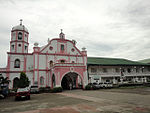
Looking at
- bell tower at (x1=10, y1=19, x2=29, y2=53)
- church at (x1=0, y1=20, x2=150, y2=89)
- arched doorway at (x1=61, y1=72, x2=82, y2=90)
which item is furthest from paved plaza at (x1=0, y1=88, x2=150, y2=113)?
bell tower at (x1=10, y1=19, x2=29, y2=53)

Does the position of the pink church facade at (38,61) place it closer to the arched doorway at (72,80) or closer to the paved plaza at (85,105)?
the arched doorway at (72,80)

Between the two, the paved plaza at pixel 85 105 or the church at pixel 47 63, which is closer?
the paved plaza at pixel 85 105

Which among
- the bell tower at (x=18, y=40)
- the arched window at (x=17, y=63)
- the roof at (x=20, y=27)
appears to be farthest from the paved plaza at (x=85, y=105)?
the roof at (x=20, y=27)

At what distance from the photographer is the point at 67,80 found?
32.8m

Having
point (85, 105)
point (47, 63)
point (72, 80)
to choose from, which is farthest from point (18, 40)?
point (85, 105)

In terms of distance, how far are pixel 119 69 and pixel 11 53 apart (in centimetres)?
3101

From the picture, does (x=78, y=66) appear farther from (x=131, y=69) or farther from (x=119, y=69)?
Result: (x=131, y=69)

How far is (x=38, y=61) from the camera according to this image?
2948cm

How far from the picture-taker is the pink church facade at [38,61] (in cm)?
2817

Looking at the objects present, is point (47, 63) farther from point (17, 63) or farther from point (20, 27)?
point (20, 27)

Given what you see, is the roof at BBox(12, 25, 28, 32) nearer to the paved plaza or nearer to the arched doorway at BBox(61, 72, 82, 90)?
the arched doorway at BBox(61, 72, 82, 90)

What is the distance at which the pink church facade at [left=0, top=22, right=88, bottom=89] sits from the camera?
92.4 ft

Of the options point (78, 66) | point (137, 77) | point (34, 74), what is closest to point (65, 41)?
Result: point (78, 66)

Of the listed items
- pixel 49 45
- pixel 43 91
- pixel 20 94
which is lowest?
pixel 43 91
